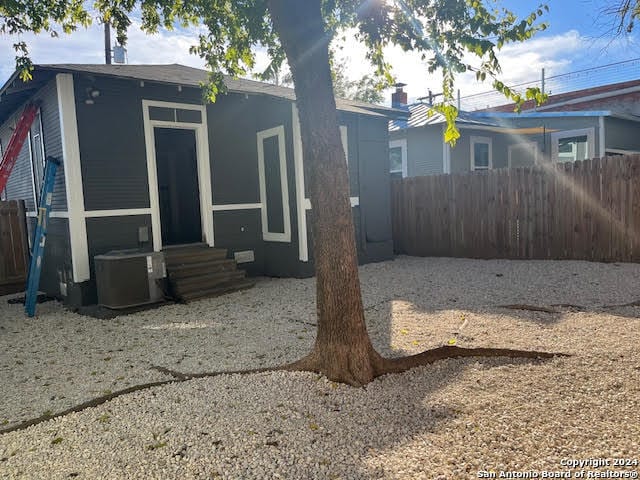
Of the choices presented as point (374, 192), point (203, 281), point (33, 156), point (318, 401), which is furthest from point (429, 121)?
point (318, 401)

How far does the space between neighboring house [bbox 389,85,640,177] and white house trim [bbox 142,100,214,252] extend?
7.36 metres

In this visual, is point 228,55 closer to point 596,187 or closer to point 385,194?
point 385,194

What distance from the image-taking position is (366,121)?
9.59 metres

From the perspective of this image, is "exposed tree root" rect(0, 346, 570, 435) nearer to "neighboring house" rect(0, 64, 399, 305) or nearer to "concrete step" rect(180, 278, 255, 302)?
"concrete step" rect(180, 278, 255, 302)

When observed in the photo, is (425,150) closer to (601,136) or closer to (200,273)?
(601,136)

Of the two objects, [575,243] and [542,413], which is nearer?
[542,413]

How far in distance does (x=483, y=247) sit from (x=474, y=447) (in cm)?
746

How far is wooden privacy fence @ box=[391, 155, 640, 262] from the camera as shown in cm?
761

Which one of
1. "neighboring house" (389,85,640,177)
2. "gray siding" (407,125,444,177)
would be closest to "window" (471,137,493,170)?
"neighboring house" (389,85,640,177)

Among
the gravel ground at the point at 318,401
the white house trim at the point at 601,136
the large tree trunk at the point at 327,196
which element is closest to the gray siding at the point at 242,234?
the gravel ground at the point at 318,401

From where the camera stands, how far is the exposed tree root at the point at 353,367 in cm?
340

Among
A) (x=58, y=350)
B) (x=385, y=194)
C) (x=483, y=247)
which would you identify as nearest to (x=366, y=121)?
(x=385, y=194)

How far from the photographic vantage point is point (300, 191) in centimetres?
812

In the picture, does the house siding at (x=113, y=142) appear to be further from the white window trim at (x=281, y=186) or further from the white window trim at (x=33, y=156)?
the white window trim at (x=281, y=186)
